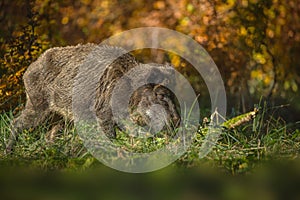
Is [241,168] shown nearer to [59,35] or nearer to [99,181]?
→ [99,181]

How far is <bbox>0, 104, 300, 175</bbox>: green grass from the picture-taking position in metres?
5.60

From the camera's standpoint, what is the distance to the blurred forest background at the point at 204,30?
9.52 meters

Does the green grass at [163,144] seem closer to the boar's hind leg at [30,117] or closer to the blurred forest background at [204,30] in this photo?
the boar's hind leg at [30,117]

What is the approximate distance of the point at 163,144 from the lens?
643 cm

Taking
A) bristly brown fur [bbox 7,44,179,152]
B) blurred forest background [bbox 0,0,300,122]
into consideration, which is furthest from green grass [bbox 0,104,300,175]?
blurred forest background [bbox 0,0,300,122]

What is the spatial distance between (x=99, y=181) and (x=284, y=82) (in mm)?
6801

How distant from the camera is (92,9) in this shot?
428 inches

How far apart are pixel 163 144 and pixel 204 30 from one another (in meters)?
4.02

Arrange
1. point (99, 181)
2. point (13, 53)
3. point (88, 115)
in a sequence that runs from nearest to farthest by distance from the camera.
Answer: point (99, 181)
point (88, 115)
point (13, 53)

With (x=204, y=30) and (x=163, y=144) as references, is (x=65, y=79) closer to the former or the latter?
(x=163, y=144)

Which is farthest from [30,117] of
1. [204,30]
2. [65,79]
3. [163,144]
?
[204,30]

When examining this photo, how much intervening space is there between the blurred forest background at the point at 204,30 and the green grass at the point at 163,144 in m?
2.24

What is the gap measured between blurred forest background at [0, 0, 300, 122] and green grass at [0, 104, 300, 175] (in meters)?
2.24

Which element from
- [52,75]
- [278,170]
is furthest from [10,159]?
[278,170]
